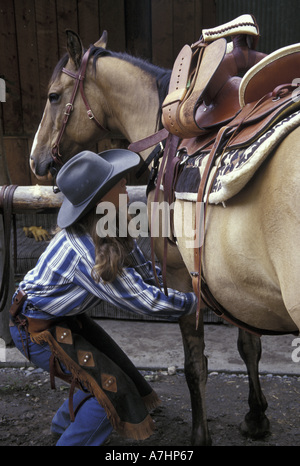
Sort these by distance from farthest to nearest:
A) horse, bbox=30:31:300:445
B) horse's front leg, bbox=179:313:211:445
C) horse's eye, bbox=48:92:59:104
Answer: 1. horse's eye, bbox=48:92:59:104
2. horse's front leg, bbox=179:313:211:445
3. horse, bbox=30:31:300:445

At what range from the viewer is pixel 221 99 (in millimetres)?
1847

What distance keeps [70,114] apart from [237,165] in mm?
1555

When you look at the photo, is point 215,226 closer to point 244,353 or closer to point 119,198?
point 119,198

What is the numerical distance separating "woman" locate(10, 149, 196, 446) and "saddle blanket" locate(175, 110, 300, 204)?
0.40 meters

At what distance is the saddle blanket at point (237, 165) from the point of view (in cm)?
128

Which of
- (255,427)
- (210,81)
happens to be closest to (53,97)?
(210,81)

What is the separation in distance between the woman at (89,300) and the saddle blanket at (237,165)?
1.30 feet

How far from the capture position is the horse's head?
2646 millimetres

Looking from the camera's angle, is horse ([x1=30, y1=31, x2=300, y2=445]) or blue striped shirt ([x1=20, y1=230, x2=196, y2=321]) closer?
horse ([x1=30, y1=31, x2=300, y2=445])

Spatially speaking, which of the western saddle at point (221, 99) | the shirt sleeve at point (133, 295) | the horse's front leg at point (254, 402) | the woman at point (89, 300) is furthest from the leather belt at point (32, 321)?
the horse's front leg at point (254, 402)

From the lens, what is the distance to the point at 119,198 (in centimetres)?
198

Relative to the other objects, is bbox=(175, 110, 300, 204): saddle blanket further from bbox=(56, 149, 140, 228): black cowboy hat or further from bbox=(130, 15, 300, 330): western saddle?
bbox=(56, 149, 140, 228): black cowboy hat

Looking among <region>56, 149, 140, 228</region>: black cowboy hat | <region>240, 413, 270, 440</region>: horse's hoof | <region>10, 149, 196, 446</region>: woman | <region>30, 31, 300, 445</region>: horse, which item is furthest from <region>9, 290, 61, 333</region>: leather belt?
<region>240, 413, 270, 440</region>: horse's hoof
